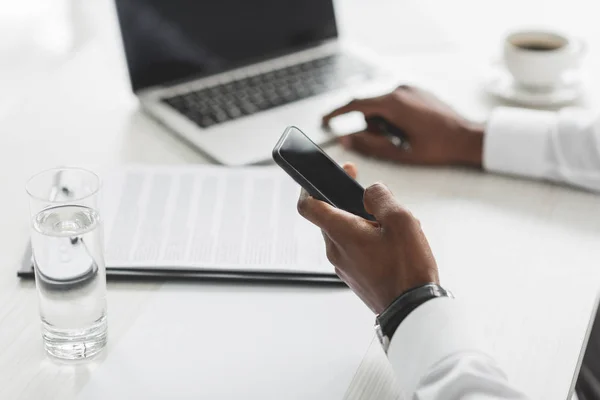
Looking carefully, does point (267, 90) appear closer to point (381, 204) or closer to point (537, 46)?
point (537, 46)

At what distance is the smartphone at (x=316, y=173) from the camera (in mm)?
855

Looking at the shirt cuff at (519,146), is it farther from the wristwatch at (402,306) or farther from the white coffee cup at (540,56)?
the wristwatch at (402,306)

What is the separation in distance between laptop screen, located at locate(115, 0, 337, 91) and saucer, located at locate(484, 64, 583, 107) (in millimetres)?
289

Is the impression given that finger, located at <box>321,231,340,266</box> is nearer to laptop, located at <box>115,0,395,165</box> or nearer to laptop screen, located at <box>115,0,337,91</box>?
laptop, located at <box>115,0,395,165</box>

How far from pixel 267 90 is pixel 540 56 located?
0.40 meters

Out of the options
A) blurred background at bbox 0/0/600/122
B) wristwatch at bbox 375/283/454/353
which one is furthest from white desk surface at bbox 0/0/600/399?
wristwatch at bbox 375/283/454/353

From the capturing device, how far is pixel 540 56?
1.28m

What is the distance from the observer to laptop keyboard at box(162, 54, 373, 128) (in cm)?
124

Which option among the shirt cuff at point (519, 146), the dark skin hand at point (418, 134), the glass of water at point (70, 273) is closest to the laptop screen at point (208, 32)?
the dark skin hand at point (418, 134)

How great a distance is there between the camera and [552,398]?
2.56 feet

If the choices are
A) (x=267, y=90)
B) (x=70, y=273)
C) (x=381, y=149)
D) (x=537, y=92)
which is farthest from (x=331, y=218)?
(x=537, y=92)

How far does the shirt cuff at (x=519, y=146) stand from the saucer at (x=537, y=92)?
121mm

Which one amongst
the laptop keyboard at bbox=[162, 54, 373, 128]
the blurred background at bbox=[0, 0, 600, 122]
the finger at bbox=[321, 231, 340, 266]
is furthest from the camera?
the blurred background at bbox=[0, 0, 600, 122]

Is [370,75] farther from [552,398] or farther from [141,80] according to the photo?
[552,398]
